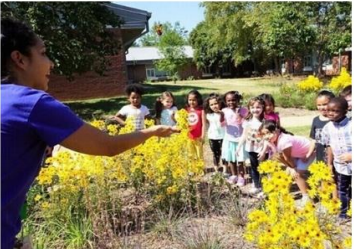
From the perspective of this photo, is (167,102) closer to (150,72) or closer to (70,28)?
(70,28)

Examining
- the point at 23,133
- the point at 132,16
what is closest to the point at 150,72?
the point at 132,16

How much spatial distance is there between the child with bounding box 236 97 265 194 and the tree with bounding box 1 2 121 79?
29.8 feet

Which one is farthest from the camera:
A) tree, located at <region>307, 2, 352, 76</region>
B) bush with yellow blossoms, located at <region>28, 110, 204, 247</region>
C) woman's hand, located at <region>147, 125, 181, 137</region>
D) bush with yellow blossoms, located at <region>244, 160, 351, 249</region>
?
tree, located at <region>307, 2, 352, 76</region>

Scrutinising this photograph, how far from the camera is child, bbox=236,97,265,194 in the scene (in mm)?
4938

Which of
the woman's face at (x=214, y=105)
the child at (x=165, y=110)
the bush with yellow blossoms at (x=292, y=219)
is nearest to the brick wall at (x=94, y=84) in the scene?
the child at (x=165, y=110)

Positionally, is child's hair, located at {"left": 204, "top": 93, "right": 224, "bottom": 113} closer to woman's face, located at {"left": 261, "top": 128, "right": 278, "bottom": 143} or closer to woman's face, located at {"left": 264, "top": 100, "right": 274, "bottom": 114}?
woman's face, located at {"left": 264, "top": 100, "right": 274, "bottom": 114}

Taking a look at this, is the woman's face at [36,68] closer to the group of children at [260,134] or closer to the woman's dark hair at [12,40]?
the woman's dark hair at [12,40]

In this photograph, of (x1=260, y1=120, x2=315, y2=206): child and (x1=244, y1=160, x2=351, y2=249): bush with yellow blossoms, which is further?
(x1=260, y1=120, x2=315, y2=206): child

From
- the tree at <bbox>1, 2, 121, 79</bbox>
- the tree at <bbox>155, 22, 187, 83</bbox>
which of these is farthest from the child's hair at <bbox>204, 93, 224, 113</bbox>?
the tree at <bbox>155, 22, 187, 83</bbox>

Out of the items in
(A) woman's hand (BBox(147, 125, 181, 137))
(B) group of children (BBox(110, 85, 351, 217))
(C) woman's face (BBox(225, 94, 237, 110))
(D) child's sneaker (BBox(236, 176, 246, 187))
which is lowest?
(D) child's sneaker (BBox(236, 176, 246, 187))

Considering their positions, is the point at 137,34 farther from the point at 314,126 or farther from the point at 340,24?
the point at 314,126

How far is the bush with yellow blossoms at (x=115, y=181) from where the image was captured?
3.68m

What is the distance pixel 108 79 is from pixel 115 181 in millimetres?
17744

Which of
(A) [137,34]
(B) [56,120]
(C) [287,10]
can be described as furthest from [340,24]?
(B) [56,120]
